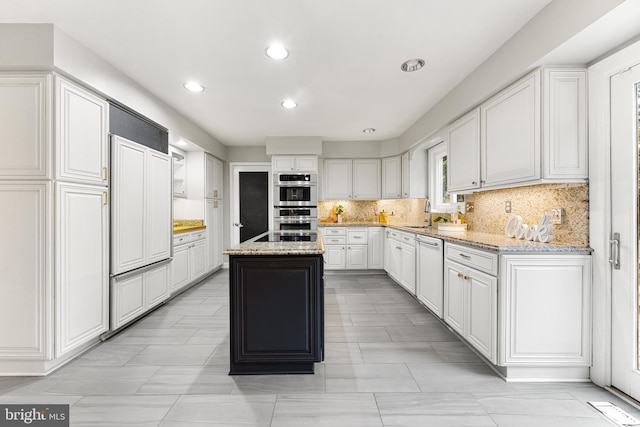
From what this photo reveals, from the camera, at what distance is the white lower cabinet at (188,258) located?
4.07 meters

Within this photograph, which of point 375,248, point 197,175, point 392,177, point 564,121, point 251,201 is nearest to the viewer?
point 564,121

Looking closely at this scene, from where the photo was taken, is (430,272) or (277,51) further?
(430,272)

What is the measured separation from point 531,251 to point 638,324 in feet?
2.19

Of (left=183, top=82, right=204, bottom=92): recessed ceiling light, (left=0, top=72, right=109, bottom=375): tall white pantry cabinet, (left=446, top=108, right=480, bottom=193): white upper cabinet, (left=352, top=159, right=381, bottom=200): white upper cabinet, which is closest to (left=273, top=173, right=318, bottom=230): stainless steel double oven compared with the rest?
(left=352, top=159, right=381, bottom=200): white upper cabinet

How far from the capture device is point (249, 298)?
6.92 feet

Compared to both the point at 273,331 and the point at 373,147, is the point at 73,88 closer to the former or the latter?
the point at 273,331

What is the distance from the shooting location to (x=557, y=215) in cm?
226

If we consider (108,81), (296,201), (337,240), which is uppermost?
(108,81)

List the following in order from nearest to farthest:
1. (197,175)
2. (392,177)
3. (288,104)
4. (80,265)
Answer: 1. (80,265)
2. (288,104)
3. (197,175)
4. (392,177)

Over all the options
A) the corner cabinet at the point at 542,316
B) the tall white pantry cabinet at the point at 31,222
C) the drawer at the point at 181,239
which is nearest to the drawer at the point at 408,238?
the corner cabinet at the point at 542,316

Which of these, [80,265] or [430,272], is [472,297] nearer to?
[430,272]

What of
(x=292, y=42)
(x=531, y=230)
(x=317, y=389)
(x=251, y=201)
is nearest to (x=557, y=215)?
(x=531, y=230)

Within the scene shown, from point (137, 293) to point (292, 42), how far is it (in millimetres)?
2796

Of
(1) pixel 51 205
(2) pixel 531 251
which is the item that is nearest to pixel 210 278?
(1) pixel 51 205
